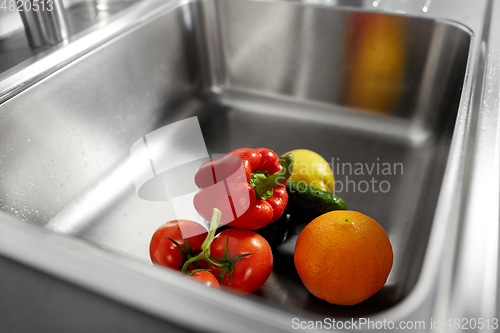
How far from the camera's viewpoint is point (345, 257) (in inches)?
16.3

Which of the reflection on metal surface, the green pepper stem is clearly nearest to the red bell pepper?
the green pepper stem

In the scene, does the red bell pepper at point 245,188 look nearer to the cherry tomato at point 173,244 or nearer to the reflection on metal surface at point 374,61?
the cherry tomato at point 173,244

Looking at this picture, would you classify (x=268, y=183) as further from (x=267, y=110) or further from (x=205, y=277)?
(x=267, y=110)

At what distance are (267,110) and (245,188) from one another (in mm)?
487

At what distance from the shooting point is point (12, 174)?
1.98ft

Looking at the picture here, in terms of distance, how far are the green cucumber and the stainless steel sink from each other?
0.07 meters

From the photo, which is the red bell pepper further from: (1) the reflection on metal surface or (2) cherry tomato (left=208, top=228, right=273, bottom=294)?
(1) the reflection on metal surface

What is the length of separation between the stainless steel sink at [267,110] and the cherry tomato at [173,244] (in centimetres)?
11

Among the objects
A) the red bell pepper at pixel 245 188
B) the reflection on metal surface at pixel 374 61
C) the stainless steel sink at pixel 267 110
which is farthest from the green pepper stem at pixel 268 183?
the reflection on metal surface at pixel 374 61

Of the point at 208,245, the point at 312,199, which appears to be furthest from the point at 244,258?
the point at 312,199

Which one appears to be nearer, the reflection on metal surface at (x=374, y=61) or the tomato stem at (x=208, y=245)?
the tomato stem at (x=208, y=245)

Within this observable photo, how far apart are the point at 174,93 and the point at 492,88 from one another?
25.6 inches

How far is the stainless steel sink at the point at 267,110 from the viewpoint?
1.88 ft

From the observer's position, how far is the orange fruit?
1.37ft
